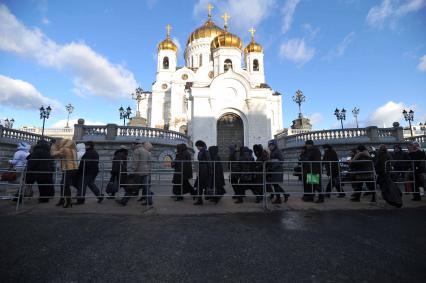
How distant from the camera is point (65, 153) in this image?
21.4 feet

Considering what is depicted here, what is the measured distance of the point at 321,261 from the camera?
299 centimetres

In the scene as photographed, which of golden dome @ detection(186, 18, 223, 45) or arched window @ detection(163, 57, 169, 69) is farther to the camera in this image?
arched window @ detection(163, 57, 169, 69)

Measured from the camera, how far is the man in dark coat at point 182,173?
6.96 m

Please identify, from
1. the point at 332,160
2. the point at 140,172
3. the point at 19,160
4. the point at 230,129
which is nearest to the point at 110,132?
the point at 19,160

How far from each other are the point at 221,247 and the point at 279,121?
145 feet

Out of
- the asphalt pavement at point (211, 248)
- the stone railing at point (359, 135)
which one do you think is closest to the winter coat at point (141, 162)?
the asphalt pavement at point (211, 248)

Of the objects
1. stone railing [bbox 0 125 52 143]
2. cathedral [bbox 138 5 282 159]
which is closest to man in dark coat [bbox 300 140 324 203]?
cathedral [bbox 138 5 282 159]

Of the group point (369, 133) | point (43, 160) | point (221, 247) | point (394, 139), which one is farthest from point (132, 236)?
point (394, 139)

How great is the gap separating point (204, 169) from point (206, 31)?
40616 millimetres

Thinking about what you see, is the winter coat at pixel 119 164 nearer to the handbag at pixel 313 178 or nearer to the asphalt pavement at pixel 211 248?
the asphalt pavement at pixel 211 248

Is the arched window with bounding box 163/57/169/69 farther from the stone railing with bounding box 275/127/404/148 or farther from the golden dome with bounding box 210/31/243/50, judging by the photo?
the stone railing with bounding box 275/127/404/148

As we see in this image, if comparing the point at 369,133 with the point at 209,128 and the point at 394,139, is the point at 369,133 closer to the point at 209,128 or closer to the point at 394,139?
the point at 394,139

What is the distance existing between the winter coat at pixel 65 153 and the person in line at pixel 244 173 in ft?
14.4

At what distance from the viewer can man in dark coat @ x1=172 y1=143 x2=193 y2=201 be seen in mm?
6961
